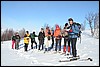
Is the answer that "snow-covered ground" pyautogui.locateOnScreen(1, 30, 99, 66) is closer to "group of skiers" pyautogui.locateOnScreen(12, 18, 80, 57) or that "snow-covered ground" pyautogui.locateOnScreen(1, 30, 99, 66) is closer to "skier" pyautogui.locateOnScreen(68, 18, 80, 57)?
"group of skiers" pyautogui.locateOnScreen(12, 18, 80, 57)

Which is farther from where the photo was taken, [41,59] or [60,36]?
[60,36]

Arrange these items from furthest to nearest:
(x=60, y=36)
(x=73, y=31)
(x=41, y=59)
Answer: (x=60, y=36) < (x=41, y=59) < (x=73, y=31)

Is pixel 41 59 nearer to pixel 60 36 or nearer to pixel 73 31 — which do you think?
pixel 73 31

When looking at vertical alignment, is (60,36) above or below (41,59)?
above

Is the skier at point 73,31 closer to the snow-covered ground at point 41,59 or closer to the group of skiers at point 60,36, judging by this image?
the group of skiers at point 60,36

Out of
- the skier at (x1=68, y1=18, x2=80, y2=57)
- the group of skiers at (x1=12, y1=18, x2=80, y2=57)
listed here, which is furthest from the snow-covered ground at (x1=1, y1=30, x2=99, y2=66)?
the skier at (x1=68, y1=18, x2=80, y2=57)

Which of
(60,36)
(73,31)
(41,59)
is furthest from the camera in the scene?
(60,36)

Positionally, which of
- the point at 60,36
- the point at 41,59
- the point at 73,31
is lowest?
the point at 41,59

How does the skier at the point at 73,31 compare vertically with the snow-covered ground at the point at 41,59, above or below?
above

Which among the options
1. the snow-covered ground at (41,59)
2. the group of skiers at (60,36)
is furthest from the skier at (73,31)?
the snow-covered ground at (41,59)

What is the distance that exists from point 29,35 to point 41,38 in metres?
2.37

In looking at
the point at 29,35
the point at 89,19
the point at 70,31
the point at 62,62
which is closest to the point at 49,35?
the point at 29,35

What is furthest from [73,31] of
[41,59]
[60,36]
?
[60,36]

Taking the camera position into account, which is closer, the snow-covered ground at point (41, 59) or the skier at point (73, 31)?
the snow-covered ground at point (41, 59)
